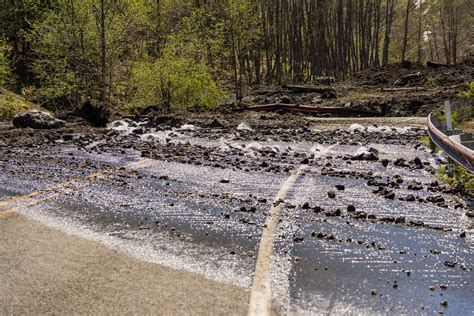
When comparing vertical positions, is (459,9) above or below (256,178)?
above

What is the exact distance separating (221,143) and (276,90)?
58.5 feet

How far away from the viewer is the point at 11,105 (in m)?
22.5

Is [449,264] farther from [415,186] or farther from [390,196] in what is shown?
[415,186]

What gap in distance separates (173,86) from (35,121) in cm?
821

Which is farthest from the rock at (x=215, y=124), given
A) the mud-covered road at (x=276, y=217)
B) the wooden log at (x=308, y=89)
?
the wooden log at (x=308, y=89)

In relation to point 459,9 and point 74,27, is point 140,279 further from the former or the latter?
point 459,9

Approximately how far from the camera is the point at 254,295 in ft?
14.9

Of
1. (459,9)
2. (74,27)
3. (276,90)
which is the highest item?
(459,9)

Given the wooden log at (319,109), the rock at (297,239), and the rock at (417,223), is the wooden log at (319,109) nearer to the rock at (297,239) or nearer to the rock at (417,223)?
the rock at (417,223)

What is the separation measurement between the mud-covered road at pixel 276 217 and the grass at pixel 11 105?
356 inches

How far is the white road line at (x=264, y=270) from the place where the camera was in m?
4.32

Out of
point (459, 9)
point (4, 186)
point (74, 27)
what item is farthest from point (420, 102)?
point (459, 9)

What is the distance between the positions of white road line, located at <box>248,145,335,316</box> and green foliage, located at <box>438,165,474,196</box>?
2950mm

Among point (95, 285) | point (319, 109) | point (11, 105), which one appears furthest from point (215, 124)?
point (95, 285)
